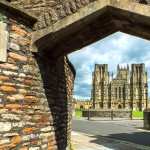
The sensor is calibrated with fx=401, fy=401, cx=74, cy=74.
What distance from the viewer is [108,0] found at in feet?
25.7

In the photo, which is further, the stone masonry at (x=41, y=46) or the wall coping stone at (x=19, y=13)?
the stone masonry at (x=41, y=46)

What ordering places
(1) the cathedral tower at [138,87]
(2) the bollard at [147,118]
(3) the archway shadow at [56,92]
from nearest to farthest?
(3) the archway shadow at [56,92]
(2) the bollard at [147,118]
(1) the cathedral tower at [138,87]

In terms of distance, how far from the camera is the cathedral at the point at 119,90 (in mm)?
113188

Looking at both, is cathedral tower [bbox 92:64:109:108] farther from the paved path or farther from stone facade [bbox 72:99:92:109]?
the paved path

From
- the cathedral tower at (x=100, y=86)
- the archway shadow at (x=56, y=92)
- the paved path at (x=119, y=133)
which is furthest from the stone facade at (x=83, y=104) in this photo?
the archway shadow at (x=56, y=92)

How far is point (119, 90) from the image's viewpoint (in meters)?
114

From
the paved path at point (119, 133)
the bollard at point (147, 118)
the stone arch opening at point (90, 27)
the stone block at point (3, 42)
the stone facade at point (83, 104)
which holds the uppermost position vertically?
the stone facade at point (83, 104)

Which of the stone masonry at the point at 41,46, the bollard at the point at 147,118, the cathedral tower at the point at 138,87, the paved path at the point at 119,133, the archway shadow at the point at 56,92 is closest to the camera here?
the stone masonry at the point at 41,46

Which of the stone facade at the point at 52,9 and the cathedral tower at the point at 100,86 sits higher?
the cathedral tower at the point at 100,86

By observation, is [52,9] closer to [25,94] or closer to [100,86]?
[25,94]

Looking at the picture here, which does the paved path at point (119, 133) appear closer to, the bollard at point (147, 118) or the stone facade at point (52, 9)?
the bollard at point (147, 118)

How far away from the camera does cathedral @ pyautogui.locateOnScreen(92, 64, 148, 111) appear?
371 feet

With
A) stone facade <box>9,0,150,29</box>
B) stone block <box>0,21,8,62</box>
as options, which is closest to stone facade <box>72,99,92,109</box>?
stone facade <box>9,0,150,29</box>

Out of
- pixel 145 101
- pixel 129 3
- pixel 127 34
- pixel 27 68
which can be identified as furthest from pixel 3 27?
pixel 145 101
